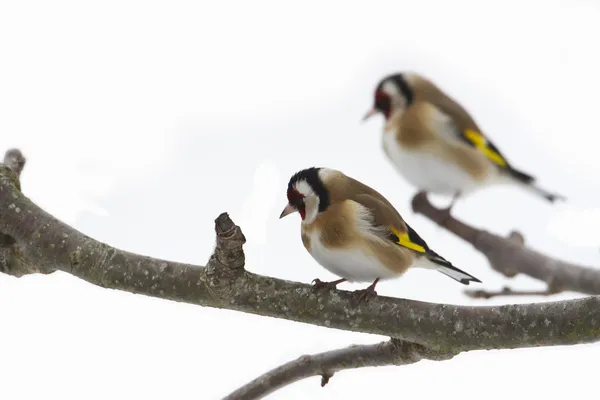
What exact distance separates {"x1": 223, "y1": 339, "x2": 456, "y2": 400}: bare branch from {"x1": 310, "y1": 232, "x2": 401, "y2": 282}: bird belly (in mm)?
123

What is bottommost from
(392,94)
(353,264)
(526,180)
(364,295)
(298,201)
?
(364,295)

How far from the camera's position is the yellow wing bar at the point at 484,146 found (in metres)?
1.61

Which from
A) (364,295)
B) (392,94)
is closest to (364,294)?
(364,295)

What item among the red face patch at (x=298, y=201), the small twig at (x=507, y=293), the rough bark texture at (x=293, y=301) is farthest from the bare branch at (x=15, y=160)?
the small twig at (x=507, y=293)

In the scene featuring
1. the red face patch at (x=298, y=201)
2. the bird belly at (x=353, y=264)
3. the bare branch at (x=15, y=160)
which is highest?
the bare branch at (x=15, y=160)

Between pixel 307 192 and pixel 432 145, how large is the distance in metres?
0.46

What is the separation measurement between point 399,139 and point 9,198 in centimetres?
83

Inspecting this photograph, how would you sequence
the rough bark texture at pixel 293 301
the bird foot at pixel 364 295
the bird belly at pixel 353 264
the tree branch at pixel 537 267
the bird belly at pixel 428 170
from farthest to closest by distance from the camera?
the bird belly at pixel 428 170 → the bird belly at pixel 353 264 → the bird foot at pixel 364 295 → the rough bark texture at pixel 293 301 → the tree branch at pixel 537 267

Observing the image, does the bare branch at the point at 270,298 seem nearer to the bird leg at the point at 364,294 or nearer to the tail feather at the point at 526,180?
the bird leg at the point at 364,294

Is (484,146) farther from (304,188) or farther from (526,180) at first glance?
(304,188)

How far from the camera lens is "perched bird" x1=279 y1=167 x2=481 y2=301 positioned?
121 cm

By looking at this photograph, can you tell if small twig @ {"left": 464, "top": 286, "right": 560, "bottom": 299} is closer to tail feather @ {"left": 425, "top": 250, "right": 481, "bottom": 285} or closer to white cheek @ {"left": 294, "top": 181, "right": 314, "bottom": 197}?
tail feather @ {"left": 425, "top": 250, "right": 481, "bottom": 285}

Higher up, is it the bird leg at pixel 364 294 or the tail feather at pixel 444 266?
the tail feather at pixel 444 266

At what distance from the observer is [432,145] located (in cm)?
163
